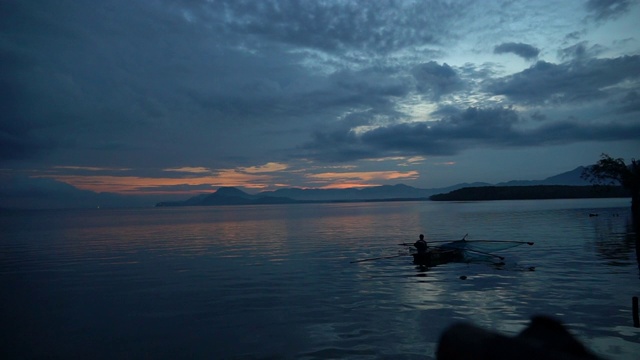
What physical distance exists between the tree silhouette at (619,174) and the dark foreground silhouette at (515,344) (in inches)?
2784

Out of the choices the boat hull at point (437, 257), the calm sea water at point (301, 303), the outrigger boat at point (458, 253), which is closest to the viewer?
the calm sea water at point (301, 303)

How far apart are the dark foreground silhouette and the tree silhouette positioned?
7070 cm

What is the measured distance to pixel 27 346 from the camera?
1662cm

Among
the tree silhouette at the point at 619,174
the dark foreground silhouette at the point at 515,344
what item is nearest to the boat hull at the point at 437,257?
the dark foreground silhouette at the point at 515,344

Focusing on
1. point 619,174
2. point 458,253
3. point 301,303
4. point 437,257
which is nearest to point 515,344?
point 301,303

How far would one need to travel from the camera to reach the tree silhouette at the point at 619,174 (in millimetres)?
68062

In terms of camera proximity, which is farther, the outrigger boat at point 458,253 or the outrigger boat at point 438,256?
the outrigger boat at point 458,253

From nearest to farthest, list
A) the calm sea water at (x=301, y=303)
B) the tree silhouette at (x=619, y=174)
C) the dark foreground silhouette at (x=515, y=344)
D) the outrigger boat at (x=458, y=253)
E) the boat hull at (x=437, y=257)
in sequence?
the dark foreground silhouette at (x=515, y=344)
the calm sea water at (x=301, y=303)
the boat hull at (x=437, y=257)
the outrigger boat at (x=458, y=253)
the tree silhouette at (x=619, y=174)

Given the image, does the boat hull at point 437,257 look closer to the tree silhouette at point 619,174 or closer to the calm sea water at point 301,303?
the calm sea water at point 301,303

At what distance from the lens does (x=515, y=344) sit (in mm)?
5219

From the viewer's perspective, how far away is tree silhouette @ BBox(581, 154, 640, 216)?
6806 centimetres

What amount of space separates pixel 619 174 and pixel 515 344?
84.8 meters

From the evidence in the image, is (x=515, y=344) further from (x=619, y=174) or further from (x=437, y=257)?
(x=619, y=174)

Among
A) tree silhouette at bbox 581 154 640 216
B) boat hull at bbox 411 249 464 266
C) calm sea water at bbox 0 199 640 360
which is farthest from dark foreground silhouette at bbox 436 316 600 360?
tree silhouette at bbox 581 154 640 216
